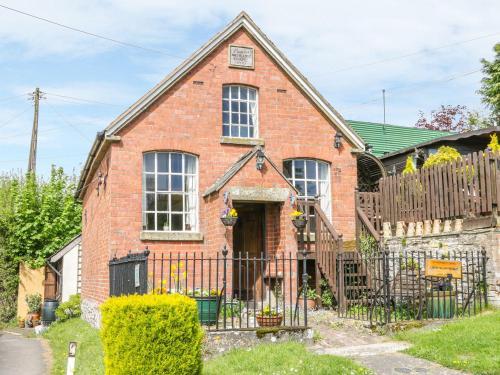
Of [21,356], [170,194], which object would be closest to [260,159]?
[170,194]

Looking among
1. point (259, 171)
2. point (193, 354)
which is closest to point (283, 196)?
point (259, 171)

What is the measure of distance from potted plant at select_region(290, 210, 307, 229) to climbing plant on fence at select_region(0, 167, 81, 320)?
14.0 m

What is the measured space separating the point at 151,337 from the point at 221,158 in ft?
30.0

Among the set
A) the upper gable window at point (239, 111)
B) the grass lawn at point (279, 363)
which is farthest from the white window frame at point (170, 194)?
the grass lawn at point (279, 363)

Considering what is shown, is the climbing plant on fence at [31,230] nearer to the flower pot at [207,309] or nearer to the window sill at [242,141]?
the window sill at [242,141]

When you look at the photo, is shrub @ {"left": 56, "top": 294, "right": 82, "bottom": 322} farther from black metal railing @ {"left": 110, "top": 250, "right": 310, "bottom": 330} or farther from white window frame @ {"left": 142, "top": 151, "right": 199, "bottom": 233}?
black metal railing @ {"left": 110, "top": 250, "right": 310, "bottom": 330}

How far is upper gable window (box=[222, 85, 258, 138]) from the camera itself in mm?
16781

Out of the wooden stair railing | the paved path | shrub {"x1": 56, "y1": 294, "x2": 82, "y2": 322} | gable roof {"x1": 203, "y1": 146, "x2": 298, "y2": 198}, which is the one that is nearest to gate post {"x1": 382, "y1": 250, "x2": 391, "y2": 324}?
the wooden stair railing

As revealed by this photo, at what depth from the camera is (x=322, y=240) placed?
50.1 ft

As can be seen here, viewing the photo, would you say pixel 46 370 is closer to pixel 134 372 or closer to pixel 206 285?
pixel 206 285

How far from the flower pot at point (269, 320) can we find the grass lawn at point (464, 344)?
7.12 ft

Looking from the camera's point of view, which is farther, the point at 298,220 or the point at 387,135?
the point at 387,135

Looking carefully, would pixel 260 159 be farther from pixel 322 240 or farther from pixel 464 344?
pixel 464 344

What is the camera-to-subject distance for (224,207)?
14.7 meters
